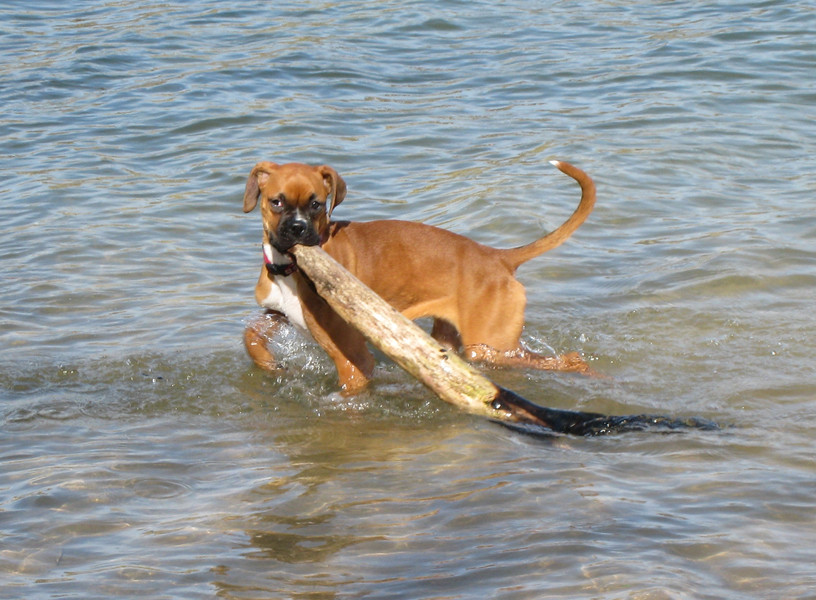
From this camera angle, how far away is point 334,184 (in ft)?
19.9

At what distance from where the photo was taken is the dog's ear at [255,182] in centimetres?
586

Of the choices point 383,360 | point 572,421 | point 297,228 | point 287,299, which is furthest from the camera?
point 383,360

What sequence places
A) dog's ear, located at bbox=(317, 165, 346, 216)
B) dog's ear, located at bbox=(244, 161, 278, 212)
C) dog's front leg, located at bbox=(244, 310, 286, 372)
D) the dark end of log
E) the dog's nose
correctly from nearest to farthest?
the dark end of log < the dog's nose < dog's ear, located at bbox=(244, 161, 278, 212) < dog's ear, located at bbox=(317, 165, 346, 216) < dog's front leg, located at bbox=(244, 310, 286, 372)

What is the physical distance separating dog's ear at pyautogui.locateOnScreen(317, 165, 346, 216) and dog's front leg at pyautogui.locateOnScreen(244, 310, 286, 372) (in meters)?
0.84

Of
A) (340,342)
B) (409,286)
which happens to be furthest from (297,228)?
(409,286)

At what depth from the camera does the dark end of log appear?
5.39 m

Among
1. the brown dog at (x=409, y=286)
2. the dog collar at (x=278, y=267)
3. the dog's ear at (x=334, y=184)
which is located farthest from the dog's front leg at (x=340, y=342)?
the dog's ear at (x=334, y=184)

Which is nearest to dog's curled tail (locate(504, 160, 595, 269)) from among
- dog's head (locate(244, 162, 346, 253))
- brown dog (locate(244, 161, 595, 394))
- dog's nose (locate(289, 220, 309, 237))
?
brown dog (locate(244, 161, 595, 394))

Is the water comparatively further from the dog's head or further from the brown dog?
the dog's head

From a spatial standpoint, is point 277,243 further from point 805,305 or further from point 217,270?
point 805,305

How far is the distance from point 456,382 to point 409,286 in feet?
4.03

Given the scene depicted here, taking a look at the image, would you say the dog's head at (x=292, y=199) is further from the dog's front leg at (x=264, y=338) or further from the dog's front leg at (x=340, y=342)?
the dog's front leg at (x=264, y=338)

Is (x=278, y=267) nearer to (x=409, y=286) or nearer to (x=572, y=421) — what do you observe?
(x=409, y=286)

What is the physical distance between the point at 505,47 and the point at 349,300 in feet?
34.1
